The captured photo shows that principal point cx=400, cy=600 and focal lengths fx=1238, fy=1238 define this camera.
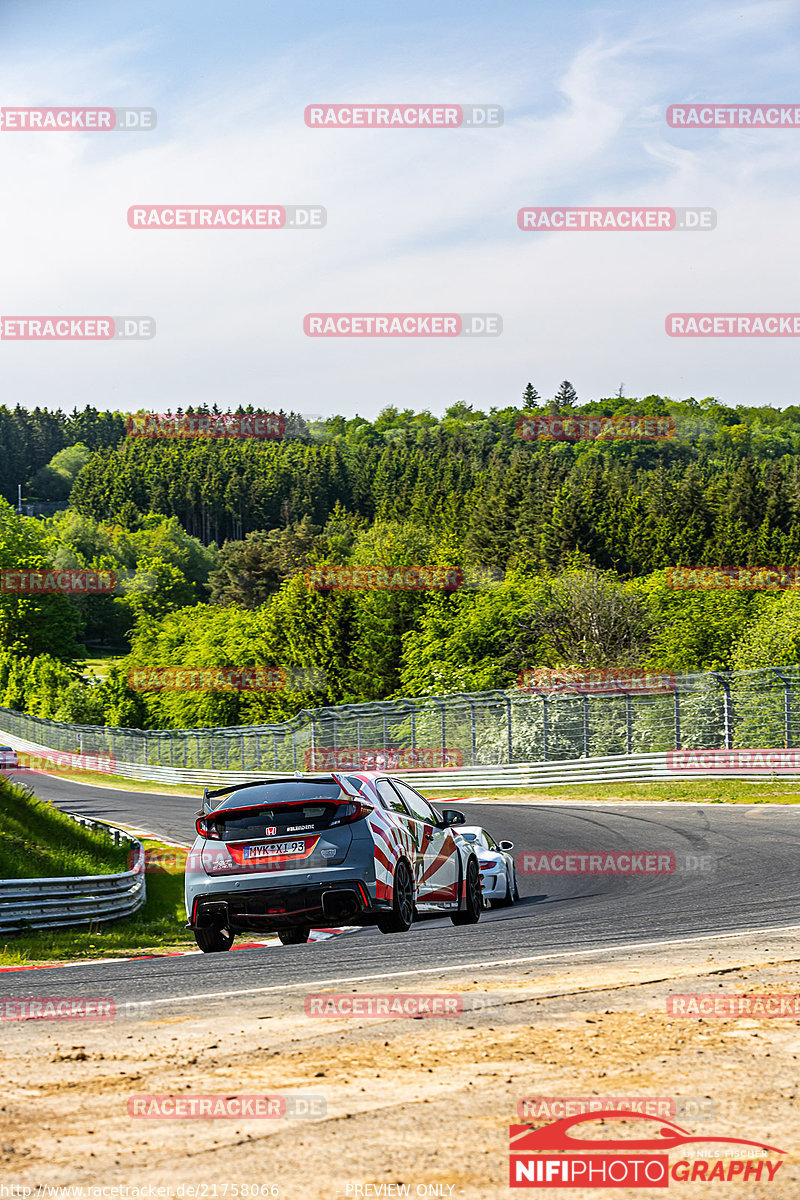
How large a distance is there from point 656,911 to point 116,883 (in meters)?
7.59

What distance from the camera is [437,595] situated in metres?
80.3

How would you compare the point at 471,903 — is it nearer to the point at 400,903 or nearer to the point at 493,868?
the point at 493,868

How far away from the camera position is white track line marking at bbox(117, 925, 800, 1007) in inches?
329

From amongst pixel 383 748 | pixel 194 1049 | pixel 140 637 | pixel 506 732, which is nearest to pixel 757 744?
pixel 506 732

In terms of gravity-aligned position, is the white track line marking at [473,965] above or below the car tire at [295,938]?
above

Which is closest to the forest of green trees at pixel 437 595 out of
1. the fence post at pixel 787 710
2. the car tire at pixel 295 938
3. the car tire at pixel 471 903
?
the fence post at pixel 787 710

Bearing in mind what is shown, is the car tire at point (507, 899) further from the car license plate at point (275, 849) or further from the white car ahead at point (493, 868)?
the car license plate at point (275, 849)

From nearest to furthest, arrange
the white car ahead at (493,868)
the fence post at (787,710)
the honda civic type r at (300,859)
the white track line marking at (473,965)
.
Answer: the white track line marking at (473,965) → the honda civic type r at (300,859) → the white car ahead at (493,868) → the fence post at (787,710)

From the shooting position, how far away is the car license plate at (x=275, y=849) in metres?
10.0

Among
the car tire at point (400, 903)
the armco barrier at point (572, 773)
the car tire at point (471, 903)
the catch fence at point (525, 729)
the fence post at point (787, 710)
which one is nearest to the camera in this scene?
the car tire at point (400, 903)

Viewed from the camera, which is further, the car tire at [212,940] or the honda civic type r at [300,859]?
the car tire at [212,940]

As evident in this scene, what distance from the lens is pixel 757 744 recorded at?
29.5 metres

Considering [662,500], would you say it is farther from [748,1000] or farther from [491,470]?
[748,1000]

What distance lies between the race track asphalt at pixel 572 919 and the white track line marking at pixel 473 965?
47mm
